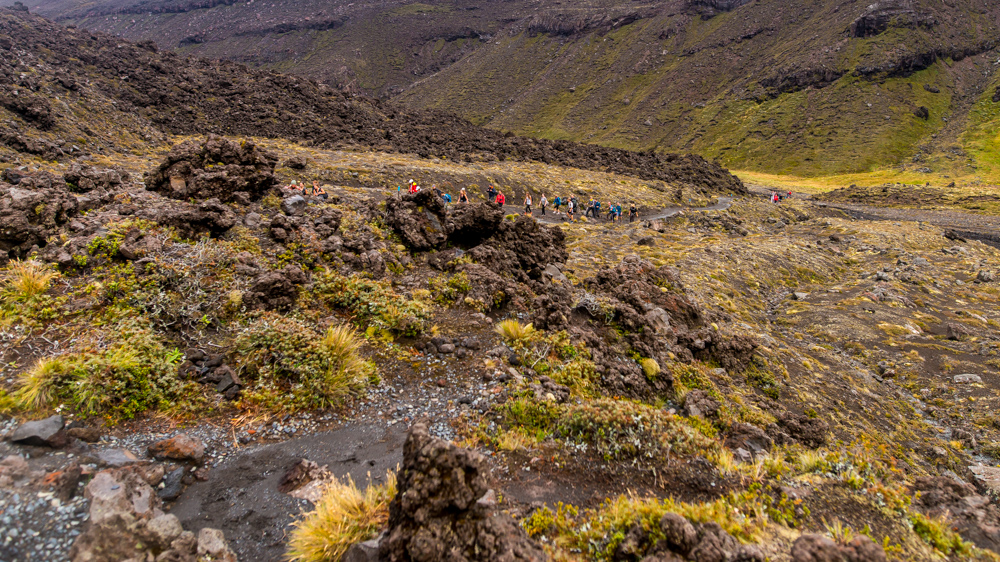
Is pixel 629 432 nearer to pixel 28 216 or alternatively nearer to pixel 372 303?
pixel 372 303

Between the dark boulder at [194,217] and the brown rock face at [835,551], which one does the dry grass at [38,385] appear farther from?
the brown rock face at [835,551]

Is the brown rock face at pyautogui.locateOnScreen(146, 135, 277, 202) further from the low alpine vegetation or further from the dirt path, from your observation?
the dirt path

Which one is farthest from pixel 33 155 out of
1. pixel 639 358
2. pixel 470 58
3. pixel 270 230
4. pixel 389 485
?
pixel 470 58

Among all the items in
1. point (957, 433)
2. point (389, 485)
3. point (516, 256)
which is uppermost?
point (389, 485)

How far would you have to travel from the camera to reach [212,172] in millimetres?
11539

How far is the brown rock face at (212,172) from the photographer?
36.8 feet

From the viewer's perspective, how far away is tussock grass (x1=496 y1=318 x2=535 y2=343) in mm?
8594

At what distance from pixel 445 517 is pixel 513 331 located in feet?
16.3

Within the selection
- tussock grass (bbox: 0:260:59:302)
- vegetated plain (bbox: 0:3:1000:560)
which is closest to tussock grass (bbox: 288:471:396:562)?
vegetated plain (bbox: 0:3:1000:560)

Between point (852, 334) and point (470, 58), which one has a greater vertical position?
point (470, 58)

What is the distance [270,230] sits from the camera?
33.2 feet

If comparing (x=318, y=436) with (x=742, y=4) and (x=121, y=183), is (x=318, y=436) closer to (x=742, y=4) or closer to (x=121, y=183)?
(x=121, y=183)

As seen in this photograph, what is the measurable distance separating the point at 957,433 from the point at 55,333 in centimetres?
1702

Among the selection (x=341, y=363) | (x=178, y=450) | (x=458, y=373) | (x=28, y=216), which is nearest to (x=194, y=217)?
(x=28, y=216)
